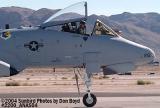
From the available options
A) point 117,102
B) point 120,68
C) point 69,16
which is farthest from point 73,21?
point 117,102

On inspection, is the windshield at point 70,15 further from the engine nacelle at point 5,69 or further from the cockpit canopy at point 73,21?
the engine nacelle at point 5,69

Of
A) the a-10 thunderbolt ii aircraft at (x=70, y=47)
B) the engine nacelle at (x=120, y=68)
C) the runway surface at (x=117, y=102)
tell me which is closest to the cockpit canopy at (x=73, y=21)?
the a-10 thunderbolt ii aircraft at (x=70, y=47)

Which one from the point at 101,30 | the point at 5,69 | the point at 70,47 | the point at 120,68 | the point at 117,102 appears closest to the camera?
the point at 5,69

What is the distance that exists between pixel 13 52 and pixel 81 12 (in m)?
2.74

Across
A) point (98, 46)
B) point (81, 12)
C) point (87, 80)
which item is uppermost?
point (81, 12)

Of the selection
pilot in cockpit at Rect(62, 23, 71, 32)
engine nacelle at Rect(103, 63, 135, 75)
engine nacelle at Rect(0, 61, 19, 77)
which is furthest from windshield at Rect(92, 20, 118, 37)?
engine nacelle at Rect(0, 61, 19, 77)

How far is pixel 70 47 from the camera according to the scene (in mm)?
17734

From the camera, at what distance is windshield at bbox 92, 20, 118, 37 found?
18.1m

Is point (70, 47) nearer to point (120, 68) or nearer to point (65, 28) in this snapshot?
point (65, 28)

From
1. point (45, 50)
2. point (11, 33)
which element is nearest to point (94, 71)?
point (45, 50)

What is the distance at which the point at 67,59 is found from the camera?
1781cm

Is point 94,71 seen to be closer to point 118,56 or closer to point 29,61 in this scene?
point 118,56

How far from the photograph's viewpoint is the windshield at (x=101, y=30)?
18.1 metres

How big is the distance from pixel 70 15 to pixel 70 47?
1.14m
